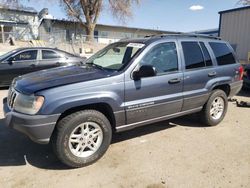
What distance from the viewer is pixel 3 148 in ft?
12.9

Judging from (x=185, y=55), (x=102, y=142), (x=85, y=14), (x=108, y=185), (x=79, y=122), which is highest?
(x=85, y=14)

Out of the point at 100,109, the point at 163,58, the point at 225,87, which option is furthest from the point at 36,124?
the point at 225,87

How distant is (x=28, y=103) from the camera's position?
3090 mm

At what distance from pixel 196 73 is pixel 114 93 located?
1.80m

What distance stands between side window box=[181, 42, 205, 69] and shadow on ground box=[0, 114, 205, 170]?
1.36m

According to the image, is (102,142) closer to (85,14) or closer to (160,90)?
(160,90)

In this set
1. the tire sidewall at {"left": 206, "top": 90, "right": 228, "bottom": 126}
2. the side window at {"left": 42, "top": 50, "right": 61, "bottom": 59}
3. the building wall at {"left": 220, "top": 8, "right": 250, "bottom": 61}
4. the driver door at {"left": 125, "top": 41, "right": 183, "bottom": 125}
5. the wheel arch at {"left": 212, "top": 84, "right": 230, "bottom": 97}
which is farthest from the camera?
the building wall at {"left": 220, "top": 8, "right": 250, "bottom": 61}

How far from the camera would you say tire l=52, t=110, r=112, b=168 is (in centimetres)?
319

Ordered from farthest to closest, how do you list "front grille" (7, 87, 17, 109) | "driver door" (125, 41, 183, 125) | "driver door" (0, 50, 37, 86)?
"driver door" (0, 50, 37, 86) < "driver door" (125, 41, 183, 125) < "front grille" (7, 87, 17, 109)

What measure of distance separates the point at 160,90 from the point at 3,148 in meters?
2.75

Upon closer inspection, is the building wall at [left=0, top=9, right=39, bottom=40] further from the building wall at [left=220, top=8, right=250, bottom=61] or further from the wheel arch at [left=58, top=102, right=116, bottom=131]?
the wheel arch at [left=58, top=102, right=116, bottom=131]

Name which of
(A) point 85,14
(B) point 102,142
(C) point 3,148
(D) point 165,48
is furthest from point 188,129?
(A) point 85,14

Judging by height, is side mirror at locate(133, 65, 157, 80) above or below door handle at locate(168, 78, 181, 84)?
above

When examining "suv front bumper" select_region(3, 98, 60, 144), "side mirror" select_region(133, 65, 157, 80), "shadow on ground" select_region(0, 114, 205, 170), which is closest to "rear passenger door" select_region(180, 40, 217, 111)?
"shadow on ground" select_region(0, 114, 205, 170)
